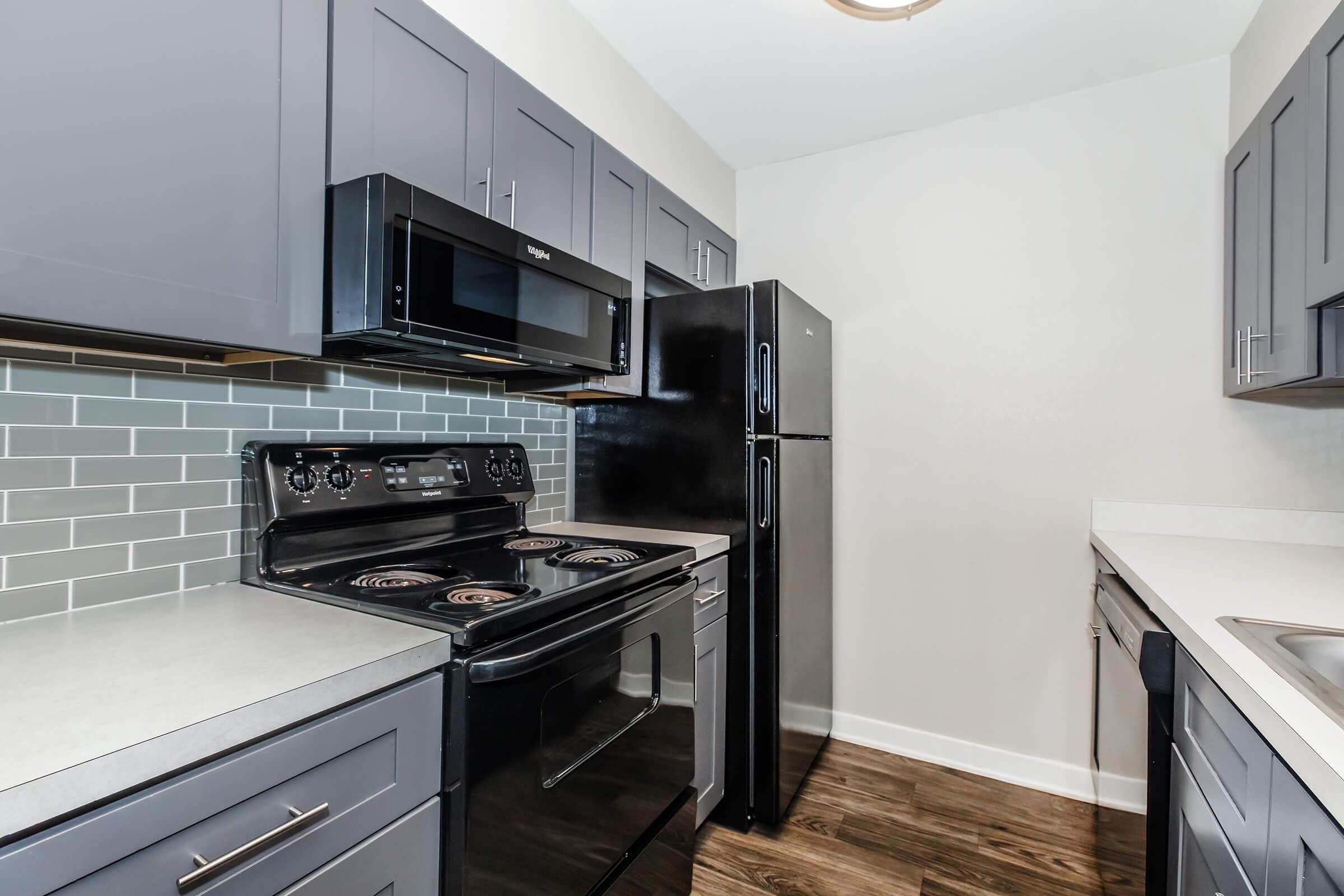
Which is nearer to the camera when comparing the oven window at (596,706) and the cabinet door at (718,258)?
the oven window at (596,706)

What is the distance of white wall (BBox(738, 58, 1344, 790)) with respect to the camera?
2123 millimetres

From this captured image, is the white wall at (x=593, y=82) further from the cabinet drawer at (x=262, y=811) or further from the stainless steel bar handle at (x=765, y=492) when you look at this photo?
the cabinet drawer at (x=262, y=811)

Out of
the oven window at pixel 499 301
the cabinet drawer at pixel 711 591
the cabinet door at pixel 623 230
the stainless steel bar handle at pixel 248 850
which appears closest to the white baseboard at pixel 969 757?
the cabinet drawer at pixel 711 591

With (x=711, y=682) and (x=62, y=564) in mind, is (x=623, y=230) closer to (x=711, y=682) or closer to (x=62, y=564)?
(x=711, y=682)

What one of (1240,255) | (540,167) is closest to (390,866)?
(540,167)

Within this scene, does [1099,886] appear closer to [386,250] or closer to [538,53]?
[386,250]

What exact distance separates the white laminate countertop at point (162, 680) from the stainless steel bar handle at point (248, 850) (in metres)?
0.12

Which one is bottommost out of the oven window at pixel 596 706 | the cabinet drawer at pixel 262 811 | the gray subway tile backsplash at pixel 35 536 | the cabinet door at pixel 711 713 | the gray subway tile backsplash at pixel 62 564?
the cabinet door at pixel 711 713

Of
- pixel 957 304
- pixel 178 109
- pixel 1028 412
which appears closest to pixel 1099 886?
pixel 1028 412

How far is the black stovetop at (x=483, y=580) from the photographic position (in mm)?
1095

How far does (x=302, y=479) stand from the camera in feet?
4.52

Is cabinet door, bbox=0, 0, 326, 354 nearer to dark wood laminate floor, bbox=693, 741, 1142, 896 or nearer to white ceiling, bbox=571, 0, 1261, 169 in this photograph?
white ceiling, bbox=571, 0, 1261, 169

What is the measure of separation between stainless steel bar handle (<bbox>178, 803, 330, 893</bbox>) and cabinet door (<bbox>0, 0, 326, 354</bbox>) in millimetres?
691

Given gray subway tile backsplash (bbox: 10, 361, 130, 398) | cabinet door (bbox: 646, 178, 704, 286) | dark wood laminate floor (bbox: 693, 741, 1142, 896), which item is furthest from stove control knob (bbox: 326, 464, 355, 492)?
dark wood laminate floor (bbox: 693, 741, 1142, 896)
